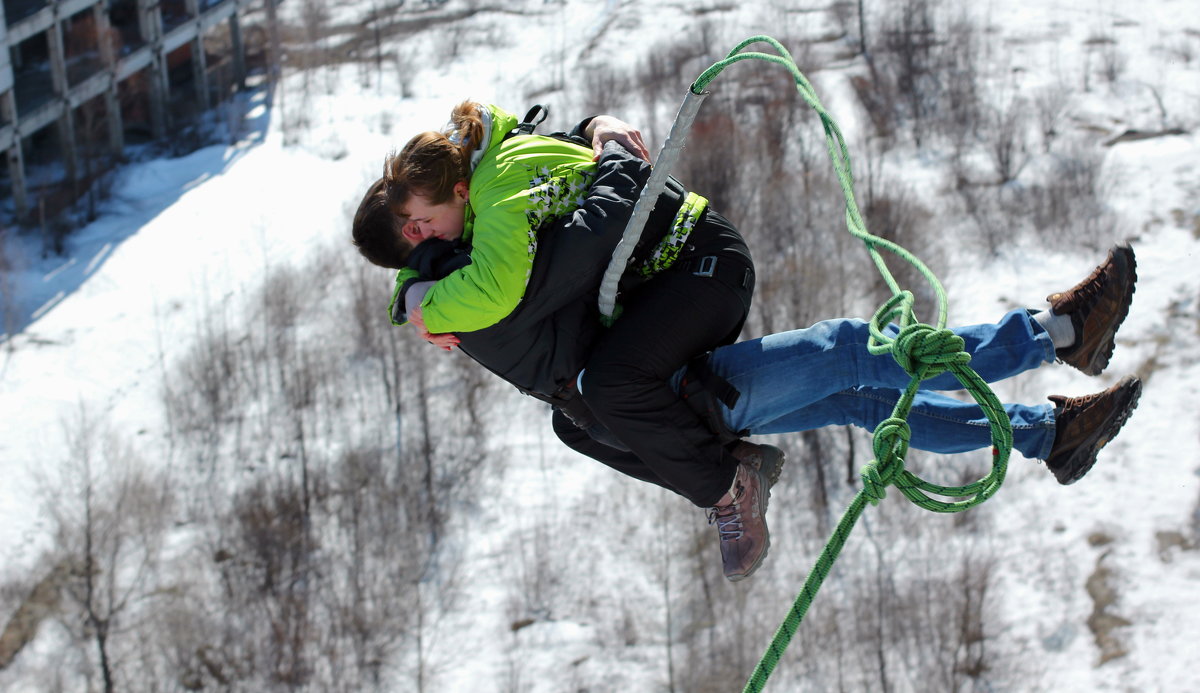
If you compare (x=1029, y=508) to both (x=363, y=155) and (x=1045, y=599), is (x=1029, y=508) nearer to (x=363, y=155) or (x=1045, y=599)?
(x=1045, y=599)

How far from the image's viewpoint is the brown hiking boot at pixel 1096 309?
3312 millimetres

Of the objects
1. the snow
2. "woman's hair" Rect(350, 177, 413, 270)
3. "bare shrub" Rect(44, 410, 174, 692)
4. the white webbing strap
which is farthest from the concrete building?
the white webbing strap

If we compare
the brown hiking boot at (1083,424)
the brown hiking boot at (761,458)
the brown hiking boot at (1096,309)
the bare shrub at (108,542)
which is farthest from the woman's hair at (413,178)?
the bare shrub at (108,542)

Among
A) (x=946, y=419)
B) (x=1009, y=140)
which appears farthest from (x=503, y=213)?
(x=1009, y=140)

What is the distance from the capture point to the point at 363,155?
22.3m

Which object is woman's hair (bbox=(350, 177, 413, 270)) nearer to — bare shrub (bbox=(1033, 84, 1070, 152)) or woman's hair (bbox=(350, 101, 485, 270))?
woman's hair (bbox=(350, 101, 485, 270))

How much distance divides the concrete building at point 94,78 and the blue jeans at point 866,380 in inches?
771

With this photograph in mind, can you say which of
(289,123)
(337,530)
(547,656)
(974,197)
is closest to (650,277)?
(547,656)

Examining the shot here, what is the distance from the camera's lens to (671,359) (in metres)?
3.36

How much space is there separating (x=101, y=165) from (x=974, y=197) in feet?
52.8

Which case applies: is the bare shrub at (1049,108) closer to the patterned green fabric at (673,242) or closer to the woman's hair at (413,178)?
the patterned green fabric at (673,242)

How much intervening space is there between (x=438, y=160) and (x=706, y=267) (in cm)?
81

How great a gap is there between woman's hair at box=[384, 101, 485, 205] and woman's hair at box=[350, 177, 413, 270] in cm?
9

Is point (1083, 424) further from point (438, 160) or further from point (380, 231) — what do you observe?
point (380, 231)
